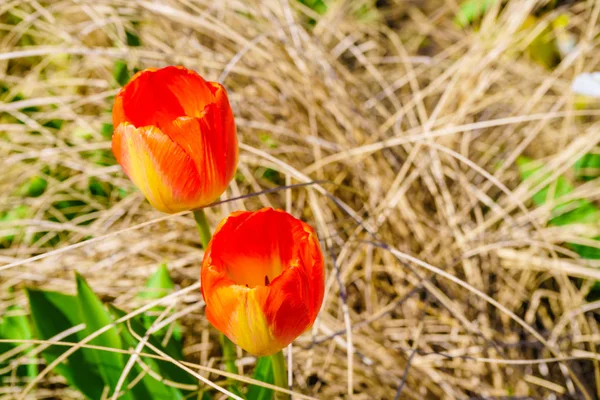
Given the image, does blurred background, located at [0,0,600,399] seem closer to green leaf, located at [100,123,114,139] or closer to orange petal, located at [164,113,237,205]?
green leaf, located at [100,123,114,139]

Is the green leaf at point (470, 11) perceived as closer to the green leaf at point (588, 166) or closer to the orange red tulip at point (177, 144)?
the green leaf at point (588, 166)

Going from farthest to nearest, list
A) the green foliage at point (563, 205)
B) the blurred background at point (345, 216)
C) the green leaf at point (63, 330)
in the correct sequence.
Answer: the green foliage at point (563, 205) < the blurred background at point (345, 216) < the green leaf at point (63, 330)

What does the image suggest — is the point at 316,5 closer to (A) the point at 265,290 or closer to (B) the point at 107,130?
(B) the point at 107,130

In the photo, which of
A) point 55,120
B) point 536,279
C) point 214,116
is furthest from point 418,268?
point 55,120

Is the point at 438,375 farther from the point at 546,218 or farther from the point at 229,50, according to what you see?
the point at 229,50

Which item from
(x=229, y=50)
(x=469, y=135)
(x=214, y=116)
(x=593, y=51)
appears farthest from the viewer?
(x=593, y=51)

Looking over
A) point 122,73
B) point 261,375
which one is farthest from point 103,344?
point 122,73

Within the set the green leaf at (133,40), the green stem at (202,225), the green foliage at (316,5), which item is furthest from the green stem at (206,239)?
the green foliage at (316,5)
